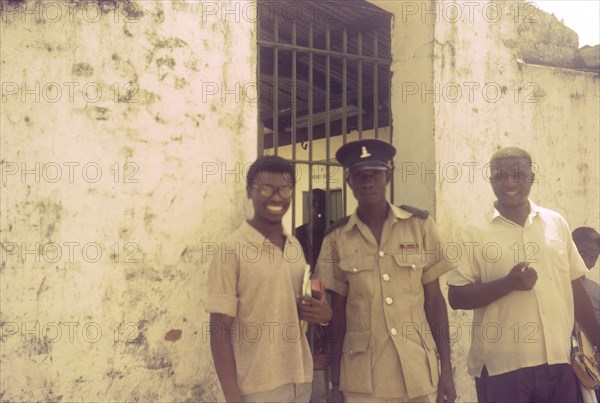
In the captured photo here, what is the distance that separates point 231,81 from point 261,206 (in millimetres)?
1194

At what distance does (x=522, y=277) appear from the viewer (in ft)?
9.47

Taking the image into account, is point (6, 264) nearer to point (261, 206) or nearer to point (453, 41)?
point (261, 206)

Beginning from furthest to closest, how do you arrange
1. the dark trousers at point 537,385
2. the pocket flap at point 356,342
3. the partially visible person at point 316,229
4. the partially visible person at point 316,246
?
the partially visible person at point 316,229
the partially visible person at point 316,246
the dark trousers at point 537,385
the pocket flap at point 356,342

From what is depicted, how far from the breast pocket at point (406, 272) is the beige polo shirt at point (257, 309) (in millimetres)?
525

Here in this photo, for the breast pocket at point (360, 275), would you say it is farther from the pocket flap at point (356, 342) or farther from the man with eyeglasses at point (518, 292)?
the man with eyeglasses at point (518, 292)

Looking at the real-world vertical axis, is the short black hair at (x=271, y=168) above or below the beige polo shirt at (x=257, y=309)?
above

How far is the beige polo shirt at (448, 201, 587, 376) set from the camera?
2.99m

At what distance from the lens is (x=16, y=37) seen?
312 centimetres

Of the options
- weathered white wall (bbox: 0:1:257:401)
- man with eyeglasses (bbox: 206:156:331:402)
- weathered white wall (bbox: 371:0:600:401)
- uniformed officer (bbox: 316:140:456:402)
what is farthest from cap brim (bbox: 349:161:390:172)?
weathered white wall (bbox: 371:0:600:401)

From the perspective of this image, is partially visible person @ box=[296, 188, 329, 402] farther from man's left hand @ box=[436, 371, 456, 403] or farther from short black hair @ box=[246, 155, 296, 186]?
short black hair @ box=[246, 155, 296, 186]

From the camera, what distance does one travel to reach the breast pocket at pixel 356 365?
2.77 m

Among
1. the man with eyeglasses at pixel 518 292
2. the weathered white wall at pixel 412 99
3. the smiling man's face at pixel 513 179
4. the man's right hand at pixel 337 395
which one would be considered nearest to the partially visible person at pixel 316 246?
the man's right hand at pixel 337 395

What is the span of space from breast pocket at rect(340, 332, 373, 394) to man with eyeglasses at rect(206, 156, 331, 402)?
7.8 inches

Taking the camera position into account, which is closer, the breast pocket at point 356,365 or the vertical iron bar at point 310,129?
the breast pocket at point 356,365
